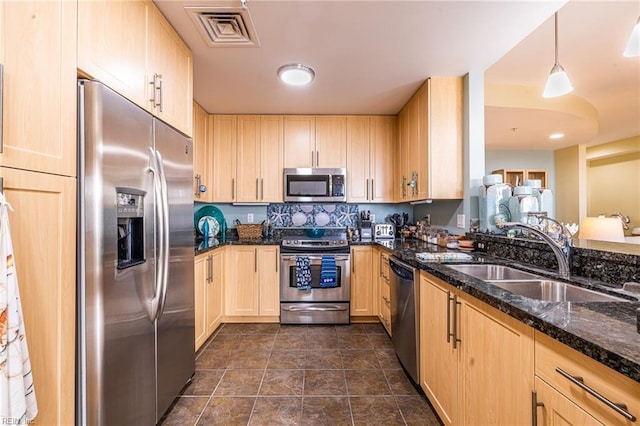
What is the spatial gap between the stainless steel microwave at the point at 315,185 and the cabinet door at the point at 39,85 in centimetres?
230

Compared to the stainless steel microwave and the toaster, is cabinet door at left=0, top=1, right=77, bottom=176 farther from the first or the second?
the toaster

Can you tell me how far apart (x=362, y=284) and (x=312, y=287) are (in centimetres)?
54

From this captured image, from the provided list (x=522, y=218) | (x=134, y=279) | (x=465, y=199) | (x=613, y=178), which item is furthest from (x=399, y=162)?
(x=613, y=178)

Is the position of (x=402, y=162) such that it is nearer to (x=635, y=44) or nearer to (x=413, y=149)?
(x=413, y=149)

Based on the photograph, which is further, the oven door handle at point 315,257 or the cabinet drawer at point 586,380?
the oven door handle at point 315,257

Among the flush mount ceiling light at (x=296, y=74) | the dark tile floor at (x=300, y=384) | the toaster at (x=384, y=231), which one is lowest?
the dark tile floor at (x=300, y=384)

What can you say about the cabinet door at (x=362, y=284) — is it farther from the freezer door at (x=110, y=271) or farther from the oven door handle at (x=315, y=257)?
the freezer door at (x=110, y=271)

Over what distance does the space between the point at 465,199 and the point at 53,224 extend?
105 inches

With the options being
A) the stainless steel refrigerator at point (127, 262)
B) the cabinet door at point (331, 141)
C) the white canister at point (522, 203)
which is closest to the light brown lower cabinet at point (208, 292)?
the stainless steel refrigerator at point (127, 262)

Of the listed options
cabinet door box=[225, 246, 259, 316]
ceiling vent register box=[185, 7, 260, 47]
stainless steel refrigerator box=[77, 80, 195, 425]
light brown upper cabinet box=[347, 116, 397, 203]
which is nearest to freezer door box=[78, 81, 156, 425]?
stainless steel refrigerator box=[77, 80, 195, 425]

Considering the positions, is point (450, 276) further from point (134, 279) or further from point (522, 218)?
point (134, 279)

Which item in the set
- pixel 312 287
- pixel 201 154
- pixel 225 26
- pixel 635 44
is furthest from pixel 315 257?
pixel 635 44

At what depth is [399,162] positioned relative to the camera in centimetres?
332

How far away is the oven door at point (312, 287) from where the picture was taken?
9.77 feet
